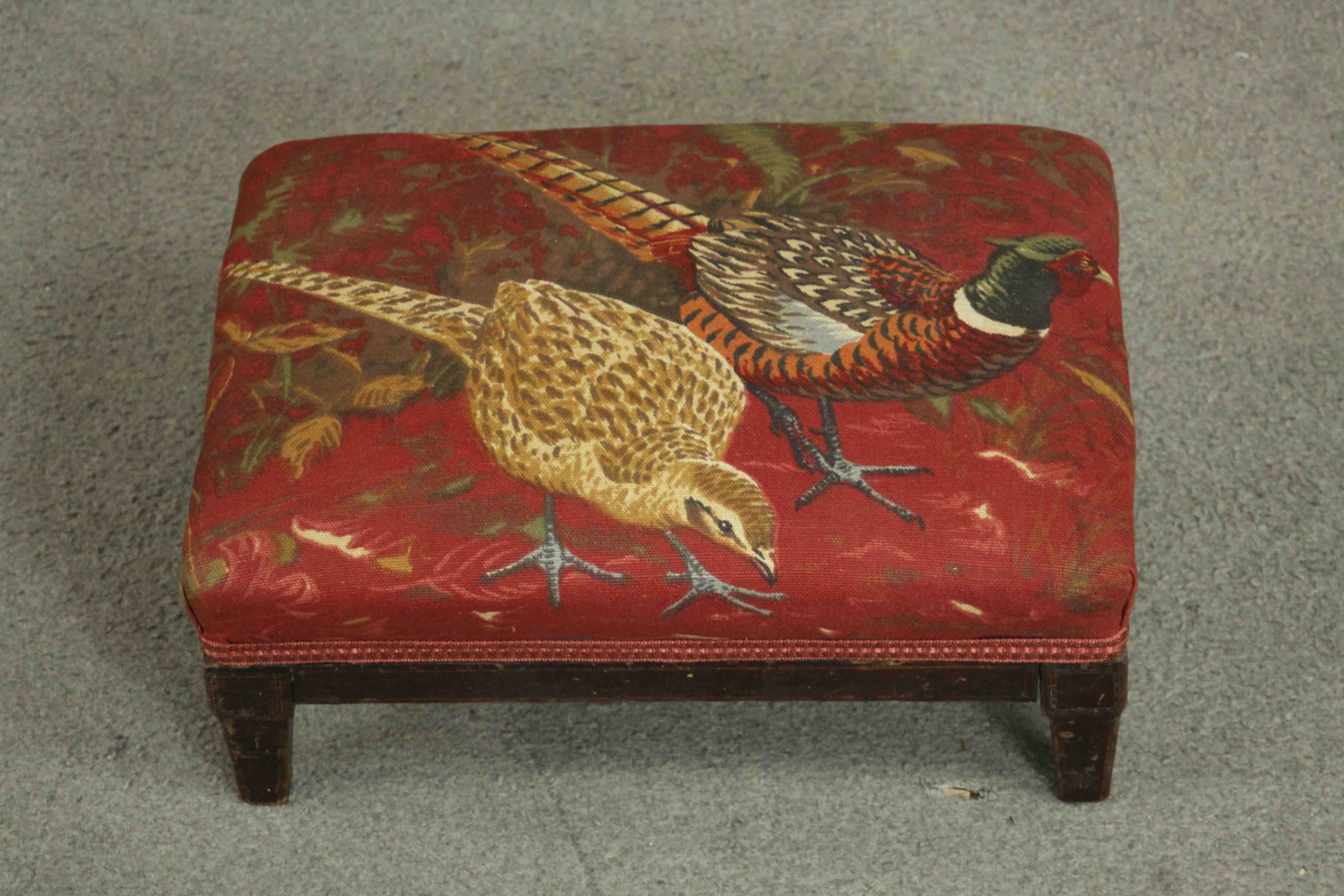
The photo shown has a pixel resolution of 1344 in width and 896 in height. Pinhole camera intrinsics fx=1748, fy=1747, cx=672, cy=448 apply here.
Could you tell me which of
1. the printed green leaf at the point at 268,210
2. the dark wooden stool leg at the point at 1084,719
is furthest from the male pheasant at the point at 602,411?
the dark wooden stool leg at the point at 1084,719

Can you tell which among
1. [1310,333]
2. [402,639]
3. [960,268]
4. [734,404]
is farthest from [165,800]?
[1310,333]

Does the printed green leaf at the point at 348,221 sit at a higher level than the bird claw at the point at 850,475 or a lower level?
higher

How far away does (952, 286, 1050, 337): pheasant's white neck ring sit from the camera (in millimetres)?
1270

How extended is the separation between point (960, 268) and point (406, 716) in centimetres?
59

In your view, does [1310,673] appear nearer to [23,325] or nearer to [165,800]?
[165,800]

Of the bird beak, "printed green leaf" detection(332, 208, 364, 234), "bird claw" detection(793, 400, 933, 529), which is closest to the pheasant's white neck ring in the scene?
"bird claw" detection(793, 400, 933, 529)

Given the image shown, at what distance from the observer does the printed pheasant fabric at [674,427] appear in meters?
1.20

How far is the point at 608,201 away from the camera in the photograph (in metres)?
1.36

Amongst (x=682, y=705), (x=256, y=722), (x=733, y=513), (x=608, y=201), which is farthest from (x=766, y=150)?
(x=256, y=722)

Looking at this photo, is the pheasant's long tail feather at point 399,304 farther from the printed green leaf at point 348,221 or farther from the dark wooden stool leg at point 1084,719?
the dark wooden stool leg at point 1084,719

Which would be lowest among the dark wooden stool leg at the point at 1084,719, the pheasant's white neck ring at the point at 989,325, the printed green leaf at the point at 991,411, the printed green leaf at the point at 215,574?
the dark wooden stool leg at the point at 1084,719

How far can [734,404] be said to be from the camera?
Result: 124cm

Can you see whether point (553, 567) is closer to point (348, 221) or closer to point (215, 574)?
point (215, 574)

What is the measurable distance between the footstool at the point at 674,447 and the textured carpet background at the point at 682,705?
94 mm
